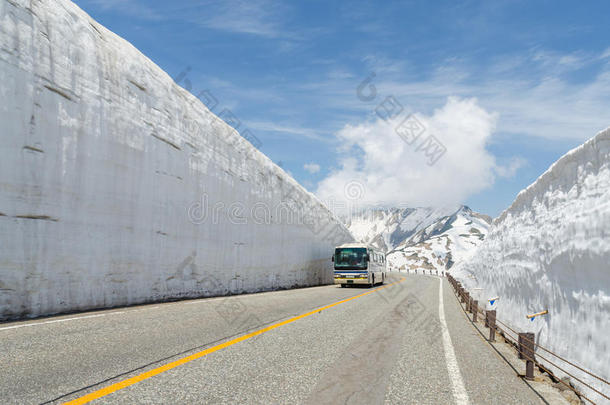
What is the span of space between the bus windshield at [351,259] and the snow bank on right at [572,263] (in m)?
17.4

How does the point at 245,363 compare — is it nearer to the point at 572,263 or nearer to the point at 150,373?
the point at 150,373

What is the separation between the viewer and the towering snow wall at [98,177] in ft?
31.7

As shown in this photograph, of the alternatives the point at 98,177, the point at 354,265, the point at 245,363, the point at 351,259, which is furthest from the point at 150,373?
the point at 351,259

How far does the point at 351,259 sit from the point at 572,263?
21.5 metres

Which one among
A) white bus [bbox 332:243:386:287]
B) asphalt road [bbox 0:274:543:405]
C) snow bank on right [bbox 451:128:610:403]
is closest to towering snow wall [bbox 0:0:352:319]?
asphalt road [bbox 0:274:543:405]

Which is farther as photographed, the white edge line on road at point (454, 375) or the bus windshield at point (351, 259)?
the bus windshield at point (351, 259)

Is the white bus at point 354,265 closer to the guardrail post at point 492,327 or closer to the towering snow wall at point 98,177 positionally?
the towering snow wall at point 98,177

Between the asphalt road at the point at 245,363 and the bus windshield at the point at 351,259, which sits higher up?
the bus windshield at the point at 351,259

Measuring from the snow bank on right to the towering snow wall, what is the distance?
10604 mm

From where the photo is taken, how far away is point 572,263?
6.14 metres

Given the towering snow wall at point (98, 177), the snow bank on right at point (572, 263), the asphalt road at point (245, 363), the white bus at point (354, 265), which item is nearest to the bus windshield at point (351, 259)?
the white bus at point (354, 265)

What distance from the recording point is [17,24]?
33.0 ft

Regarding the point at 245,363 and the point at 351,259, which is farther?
the point at 351,259

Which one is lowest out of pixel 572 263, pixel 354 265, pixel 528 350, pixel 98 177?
pixel 528 350
